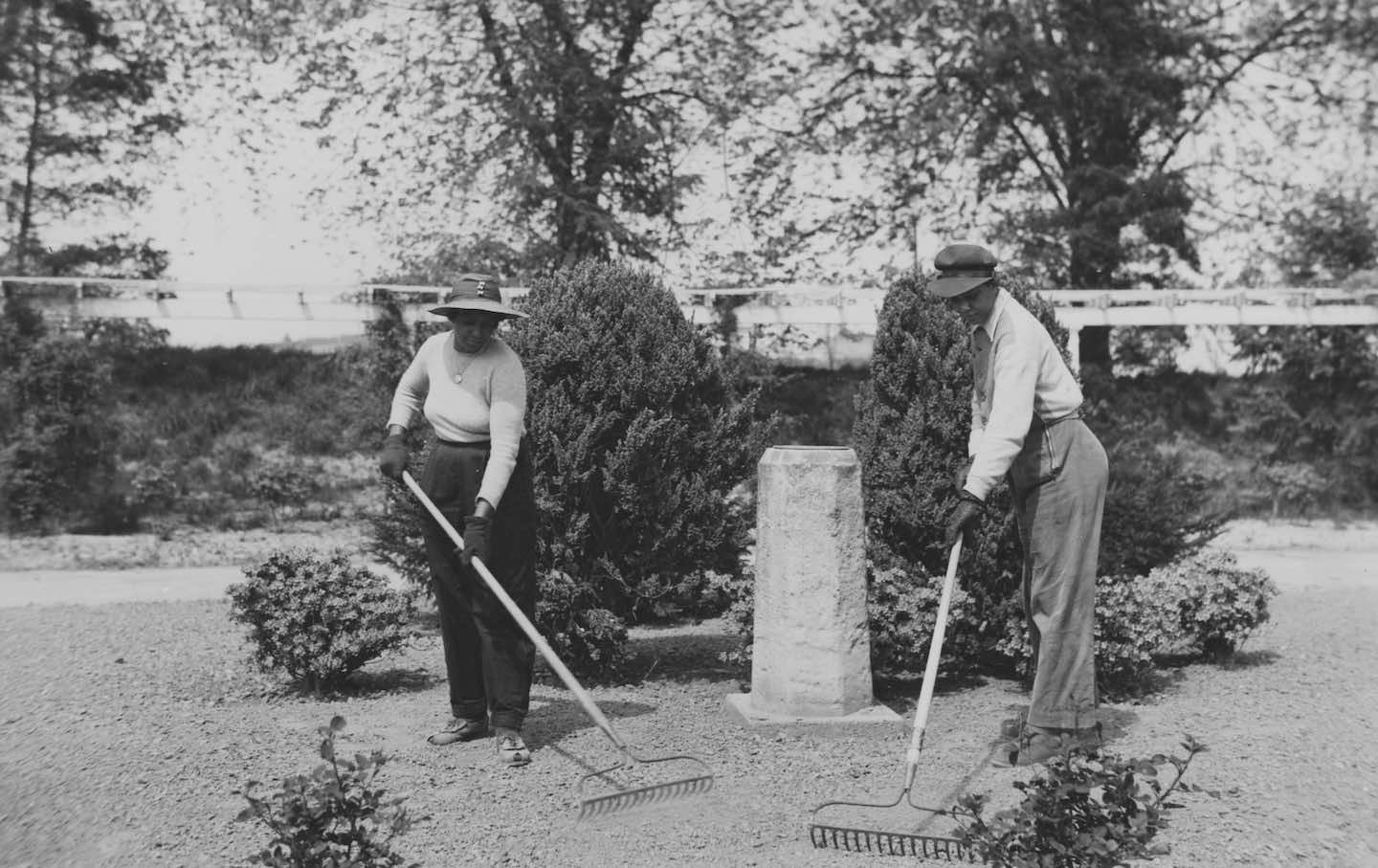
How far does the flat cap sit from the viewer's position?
17.2ft

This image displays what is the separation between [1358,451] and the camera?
59.3 feet

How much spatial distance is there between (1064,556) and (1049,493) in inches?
10.5

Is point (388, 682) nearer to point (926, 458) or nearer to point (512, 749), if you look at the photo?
point (512, 749)

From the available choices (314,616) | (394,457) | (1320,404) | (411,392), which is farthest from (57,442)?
(1320,404)

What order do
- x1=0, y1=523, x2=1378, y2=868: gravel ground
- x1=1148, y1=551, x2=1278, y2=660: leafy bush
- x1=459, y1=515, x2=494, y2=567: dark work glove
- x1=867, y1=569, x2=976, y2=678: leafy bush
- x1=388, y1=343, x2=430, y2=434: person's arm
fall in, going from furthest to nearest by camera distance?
x1=1148, y1=551, x2=1278, y2=660: leafy bush → x1=867, y1=569, x2=976, y2=678: leafy bush → x1=388, y1=343, x2=430, y2=434: person's arm → x1=459, y1=515, x2=494, y2=567: dark work glove → x1=0, y1=523, x2=1378, y2=868: gravel ground

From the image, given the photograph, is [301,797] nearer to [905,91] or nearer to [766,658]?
[766,658]

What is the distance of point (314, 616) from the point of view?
6.75 m

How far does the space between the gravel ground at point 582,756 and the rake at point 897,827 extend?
0.09m

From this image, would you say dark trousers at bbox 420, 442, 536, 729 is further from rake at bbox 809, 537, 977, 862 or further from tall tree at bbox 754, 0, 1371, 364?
tall tree at bbox 754, 0, 1371, 364

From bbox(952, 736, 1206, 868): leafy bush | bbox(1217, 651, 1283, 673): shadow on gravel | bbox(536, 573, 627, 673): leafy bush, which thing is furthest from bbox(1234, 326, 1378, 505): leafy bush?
bbox(952, 736, 1206, 868): leafy bush

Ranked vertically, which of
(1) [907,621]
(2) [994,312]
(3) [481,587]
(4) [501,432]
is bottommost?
(1) [907,621]

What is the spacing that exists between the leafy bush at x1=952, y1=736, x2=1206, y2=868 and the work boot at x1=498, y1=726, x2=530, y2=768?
233cm

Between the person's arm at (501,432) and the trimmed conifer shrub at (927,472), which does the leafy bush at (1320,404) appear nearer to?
the trimmed conifer shrub at (927,472)

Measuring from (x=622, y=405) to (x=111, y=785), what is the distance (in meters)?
3.09
